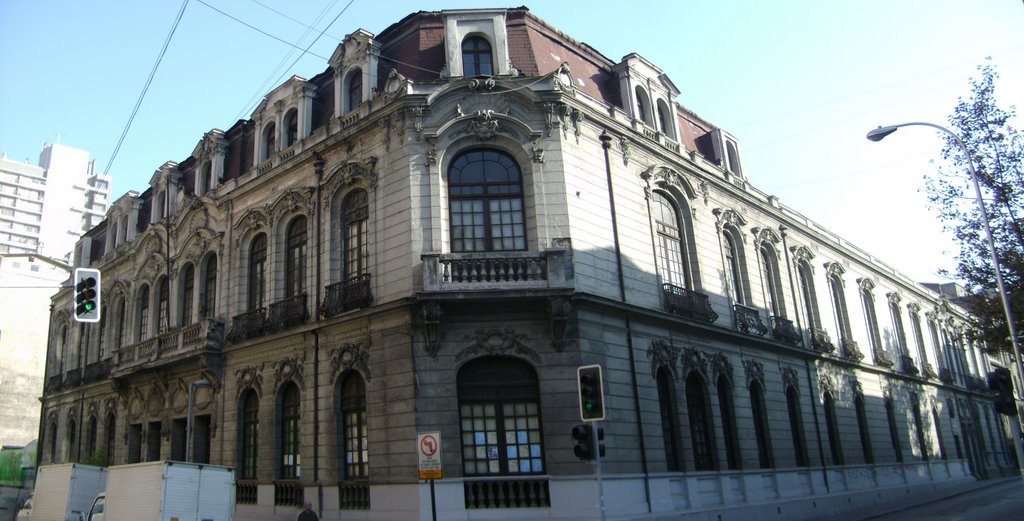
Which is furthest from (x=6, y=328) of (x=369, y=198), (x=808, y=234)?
(x=808, y=234)

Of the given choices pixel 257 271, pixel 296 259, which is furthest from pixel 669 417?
pixel 257 271

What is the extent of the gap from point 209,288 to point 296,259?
20.2ft

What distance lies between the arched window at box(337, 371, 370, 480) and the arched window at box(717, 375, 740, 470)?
38.2 feet

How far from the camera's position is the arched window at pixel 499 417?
19.4 metres

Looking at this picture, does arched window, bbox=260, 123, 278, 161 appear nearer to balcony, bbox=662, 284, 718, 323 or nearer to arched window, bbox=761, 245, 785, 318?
balcony, bbox=662, 284, 718, 323

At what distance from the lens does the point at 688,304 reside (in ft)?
81.0

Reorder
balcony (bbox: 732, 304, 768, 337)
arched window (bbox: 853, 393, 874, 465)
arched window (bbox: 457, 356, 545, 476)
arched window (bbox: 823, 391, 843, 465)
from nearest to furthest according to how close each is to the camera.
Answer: arched window (bbox: 457, 356, 545, 476)
balcony (bbox: 732, 304, 768, 337)
arched window (bbox: 823, 391, 843, 465)
arched window (bbox: 853, 393, 874, 465)

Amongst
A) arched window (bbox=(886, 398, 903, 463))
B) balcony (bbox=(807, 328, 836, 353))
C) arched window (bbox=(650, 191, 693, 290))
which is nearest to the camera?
arched window (bbox=(650, 191, 693, 290))

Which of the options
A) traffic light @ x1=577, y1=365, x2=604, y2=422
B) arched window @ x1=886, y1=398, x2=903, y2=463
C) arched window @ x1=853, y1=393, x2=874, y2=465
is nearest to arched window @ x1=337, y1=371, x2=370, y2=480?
traffic light @ x1=577, y1=365, x2=604, y2=422

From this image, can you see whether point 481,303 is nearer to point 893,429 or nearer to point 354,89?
point 354,89

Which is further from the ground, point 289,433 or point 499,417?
point 289,433

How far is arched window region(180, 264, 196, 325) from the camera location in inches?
1210

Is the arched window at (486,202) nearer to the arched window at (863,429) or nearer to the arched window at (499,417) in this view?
the arched window at (499,417)

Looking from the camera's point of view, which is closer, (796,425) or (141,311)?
(796,425)
